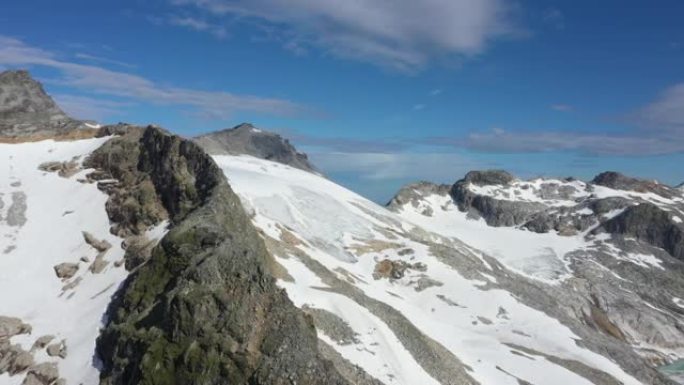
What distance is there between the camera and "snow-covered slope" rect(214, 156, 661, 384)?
5262 centimetres

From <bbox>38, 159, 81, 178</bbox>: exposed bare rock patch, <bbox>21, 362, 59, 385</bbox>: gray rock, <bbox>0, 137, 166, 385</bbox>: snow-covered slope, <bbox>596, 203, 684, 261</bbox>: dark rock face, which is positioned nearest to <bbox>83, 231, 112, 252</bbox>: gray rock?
<bbox>0, 137, 166, 385</bbox>: snow-covered slope

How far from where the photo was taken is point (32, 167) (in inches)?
2857

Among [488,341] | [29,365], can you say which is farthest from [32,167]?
[488,341]

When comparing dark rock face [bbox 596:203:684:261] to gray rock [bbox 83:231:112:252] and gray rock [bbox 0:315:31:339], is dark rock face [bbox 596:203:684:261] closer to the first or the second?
gray rock [bbox 83:231:112:252]

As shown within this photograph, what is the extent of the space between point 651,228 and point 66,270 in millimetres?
186797

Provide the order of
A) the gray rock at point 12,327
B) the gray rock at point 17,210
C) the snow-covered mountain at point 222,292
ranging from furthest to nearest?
the gray rock at point 17,210 → the gray rock at point 12,327 → the snow-covered mountain at point 222,292

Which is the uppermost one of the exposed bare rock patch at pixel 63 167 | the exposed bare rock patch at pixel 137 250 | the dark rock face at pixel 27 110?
the dark rock face at pixel 27 110

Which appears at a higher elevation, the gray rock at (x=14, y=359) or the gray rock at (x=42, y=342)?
the gray rock at (x=42, y=342)

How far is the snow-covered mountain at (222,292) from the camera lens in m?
36.5

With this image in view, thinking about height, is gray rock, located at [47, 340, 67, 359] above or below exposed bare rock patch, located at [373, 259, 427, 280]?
above

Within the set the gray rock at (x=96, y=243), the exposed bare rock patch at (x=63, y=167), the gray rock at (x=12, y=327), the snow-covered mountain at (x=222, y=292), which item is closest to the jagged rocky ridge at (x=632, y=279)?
the snow-covered mountain at (x=222, y=292)

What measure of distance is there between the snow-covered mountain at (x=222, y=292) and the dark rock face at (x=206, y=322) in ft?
0.36

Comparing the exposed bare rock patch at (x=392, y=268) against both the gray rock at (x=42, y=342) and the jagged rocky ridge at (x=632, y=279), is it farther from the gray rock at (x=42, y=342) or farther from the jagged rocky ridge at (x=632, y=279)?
the gray rock at (x=42, y=342)

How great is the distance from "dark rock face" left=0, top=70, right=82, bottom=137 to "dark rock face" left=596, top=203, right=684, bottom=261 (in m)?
170
